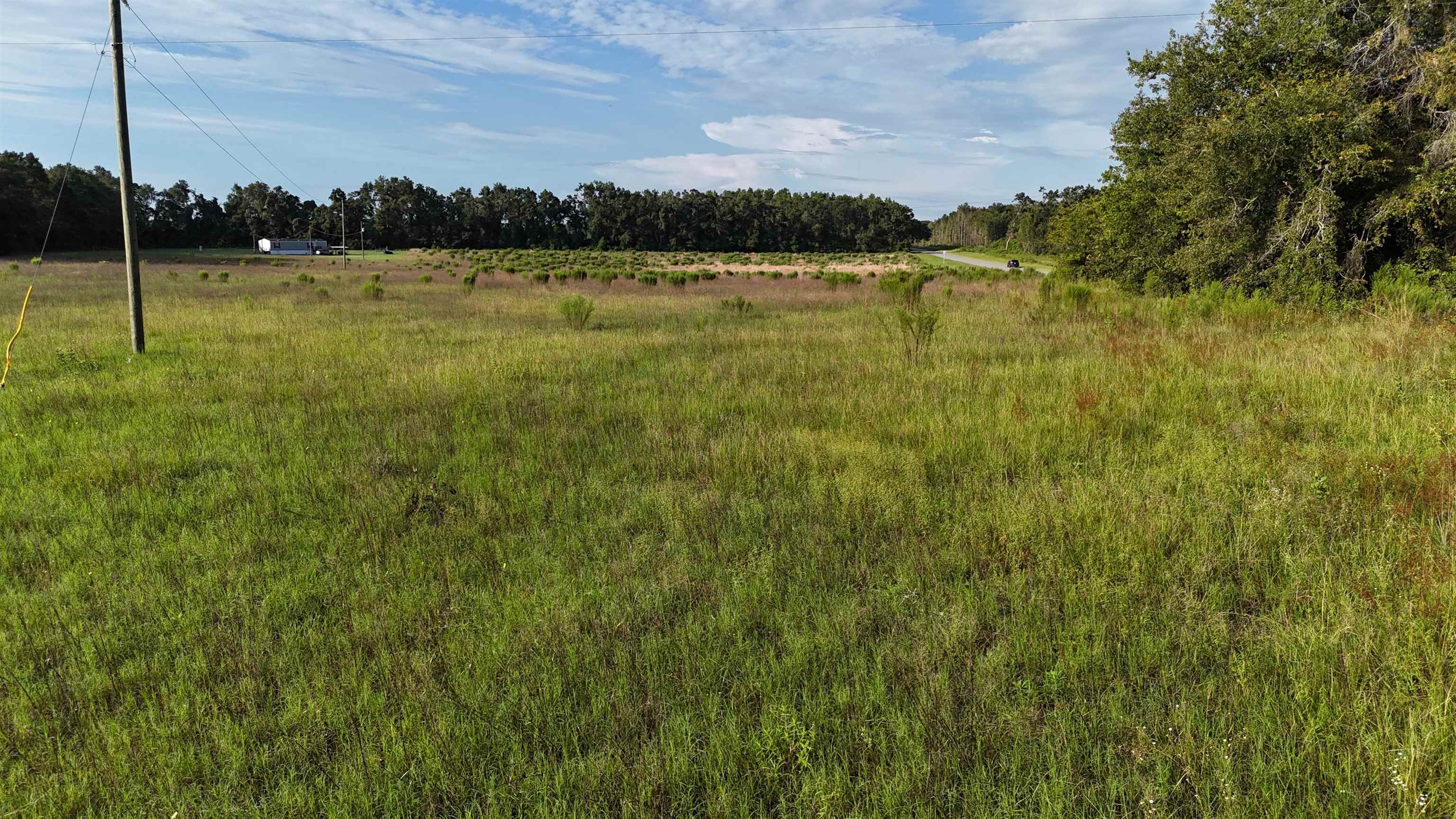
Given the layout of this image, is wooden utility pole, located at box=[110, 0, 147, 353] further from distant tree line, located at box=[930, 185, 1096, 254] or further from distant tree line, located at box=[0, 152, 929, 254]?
distant tree line, located at box=[0, 152, 929, 254]

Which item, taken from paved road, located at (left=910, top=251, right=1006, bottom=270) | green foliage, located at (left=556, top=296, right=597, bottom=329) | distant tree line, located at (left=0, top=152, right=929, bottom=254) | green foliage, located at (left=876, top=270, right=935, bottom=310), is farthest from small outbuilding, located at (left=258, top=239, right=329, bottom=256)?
green foliage, located at (left=556, top=296, right=597, bottom=329)

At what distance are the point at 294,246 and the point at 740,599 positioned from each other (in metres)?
109

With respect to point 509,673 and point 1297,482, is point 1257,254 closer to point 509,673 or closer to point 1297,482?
point 1297,482

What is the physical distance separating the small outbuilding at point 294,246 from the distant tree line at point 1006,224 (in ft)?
274

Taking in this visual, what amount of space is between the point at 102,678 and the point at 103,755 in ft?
2.02

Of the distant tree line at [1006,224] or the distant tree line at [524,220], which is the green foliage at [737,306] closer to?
the distant tree line at [1006,224]

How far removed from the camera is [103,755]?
259 cm

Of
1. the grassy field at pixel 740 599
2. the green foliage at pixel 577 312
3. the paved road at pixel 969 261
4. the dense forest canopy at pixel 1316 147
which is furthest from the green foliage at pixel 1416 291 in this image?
the paved road at pixel 969 261

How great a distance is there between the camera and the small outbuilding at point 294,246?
83.2m

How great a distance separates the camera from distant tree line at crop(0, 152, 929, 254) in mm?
93375

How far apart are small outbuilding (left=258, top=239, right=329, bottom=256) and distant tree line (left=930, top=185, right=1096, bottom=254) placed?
83.4 meters

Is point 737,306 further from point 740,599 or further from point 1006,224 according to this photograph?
point 1006,224

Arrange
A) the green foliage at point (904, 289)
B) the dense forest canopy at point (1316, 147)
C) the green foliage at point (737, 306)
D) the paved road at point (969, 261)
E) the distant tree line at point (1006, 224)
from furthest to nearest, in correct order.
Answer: the distant tree line at point (1006, 224), the paved road at point (969, 261), the green foliage at point (904, 289), the green foliage at point (737, 306), the dense forest canopy at point (1316, 147)

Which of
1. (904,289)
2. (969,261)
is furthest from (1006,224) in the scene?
(904,289)
